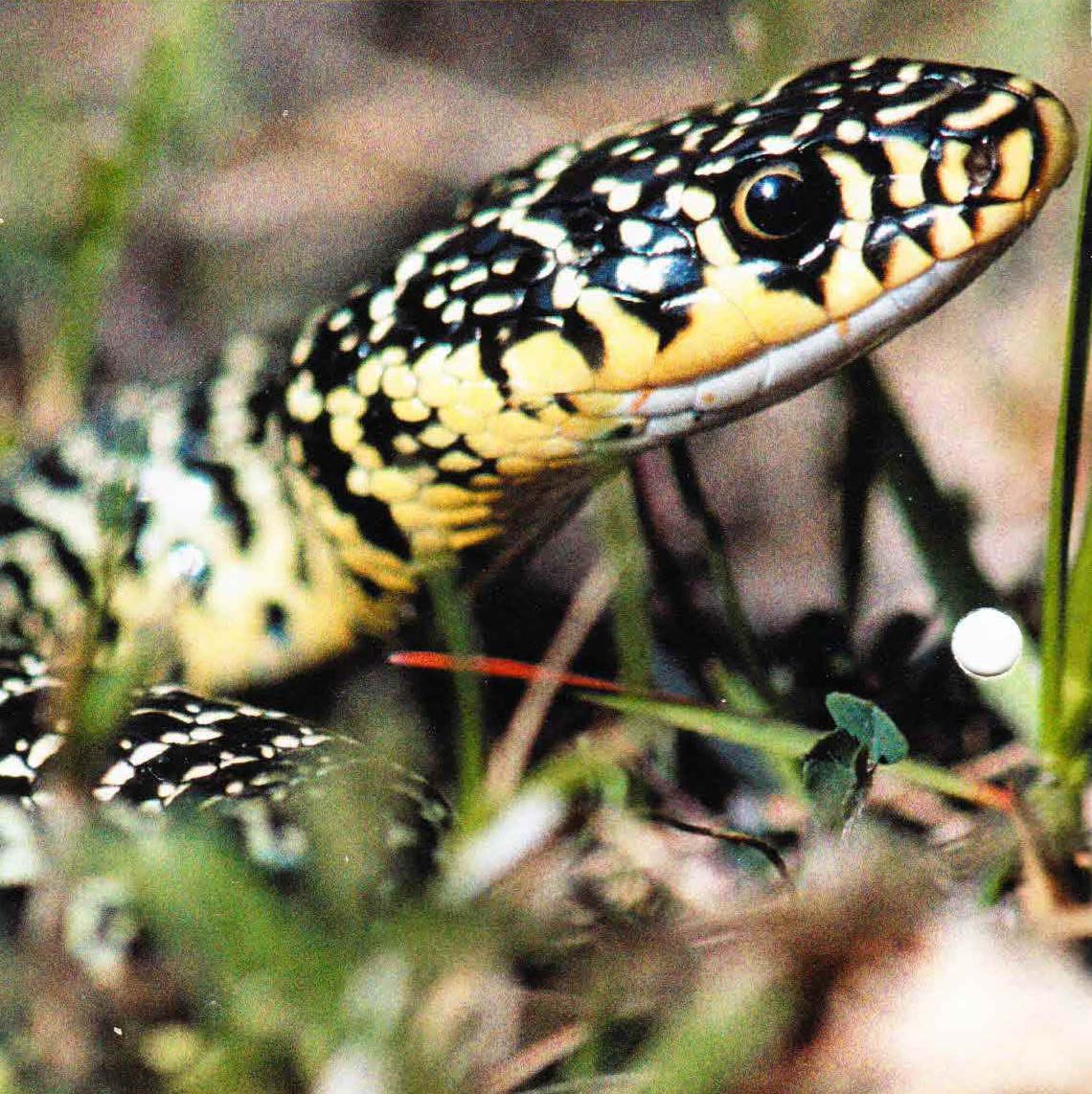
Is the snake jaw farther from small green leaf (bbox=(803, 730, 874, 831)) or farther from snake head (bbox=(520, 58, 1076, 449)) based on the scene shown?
small green leaf (bbox=(803, 730, 874, 831))

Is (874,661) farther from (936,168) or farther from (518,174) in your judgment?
(518,174)

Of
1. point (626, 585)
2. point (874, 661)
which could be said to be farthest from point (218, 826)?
point (874, 661)

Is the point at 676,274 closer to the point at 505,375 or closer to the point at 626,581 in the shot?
the point at 505,375

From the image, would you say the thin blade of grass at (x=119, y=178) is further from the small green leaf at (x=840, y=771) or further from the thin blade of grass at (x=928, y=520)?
the small green leaf at (x=840, y=771)

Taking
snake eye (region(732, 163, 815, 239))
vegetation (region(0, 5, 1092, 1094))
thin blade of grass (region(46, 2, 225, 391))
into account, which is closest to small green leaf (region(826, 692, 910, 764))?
vegetation (region(0, 5, 1092, 1094))

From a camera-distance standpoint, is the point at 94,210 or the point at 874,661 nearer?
the point at 874,661

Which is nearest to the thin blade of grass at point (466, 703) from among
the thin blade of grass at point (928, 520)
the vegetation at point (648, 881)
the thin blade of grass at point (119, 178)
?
the vegetation at point (648, 881)
